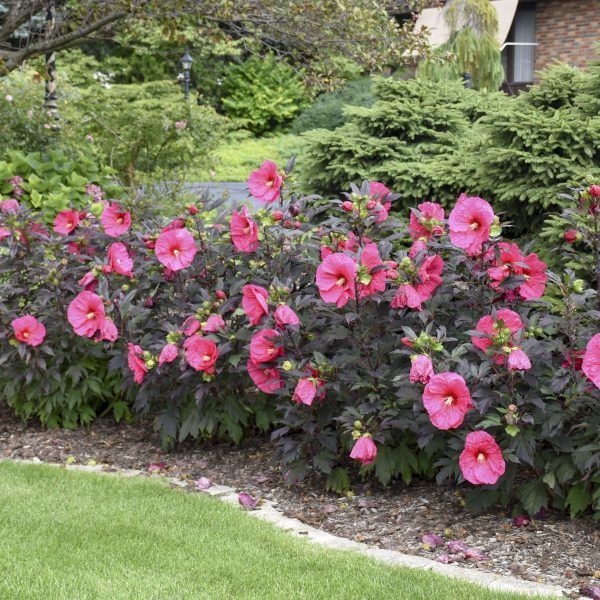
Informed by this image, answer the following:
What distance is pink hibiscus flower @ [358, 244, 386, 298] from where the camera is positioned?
3.37 m

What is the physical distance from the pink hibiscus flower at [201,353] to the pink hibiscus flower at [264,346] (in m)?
0.23

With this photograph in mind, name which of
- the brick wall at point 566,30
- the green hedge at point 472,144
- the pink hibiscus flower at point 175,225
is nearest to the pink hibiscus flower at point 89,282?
the pink hibiscus flower at point 175,225

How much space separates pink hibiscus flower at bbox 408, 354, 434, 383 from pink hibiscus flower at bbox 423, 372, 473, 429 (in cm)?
3

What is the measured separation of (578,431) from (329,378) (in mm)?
967

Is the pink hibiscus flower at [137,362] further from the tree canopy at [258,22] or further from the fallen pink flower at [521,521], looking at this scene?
the tree canopy at [258,22]

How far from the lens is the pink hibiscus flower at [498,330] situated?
3115 mm

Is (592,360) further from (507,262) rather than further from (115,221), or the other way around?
(115,221)

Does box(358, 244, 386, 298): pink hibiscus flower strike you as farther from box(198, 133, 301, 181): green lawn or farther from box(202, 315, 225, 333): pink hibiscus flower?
box(198, 133, 301, 181): green lawn

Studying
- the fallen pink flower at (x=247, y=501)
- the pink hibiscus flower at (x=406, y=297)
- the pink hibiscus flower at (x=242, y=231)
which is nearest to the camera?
the pink hibiscus flower at (x=406, y=297)

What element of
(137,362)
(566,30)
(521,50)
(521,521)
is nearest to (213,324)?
(137,362)

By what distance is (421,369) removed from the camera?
10.2 feet

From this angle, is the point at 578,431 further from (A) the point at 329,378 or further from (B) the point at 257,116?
(B) the point at 257,116

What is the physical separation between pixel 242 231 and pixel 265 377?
688 millimetres

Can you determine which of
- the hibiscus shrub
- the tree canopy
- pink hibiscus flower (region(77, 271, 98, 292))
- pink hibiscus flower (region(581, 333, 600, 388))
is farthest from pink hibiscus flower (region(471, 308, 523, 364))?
the tree canopy
